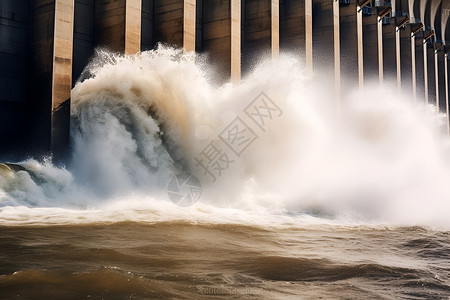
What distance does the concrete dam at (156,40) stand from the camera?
14234mm

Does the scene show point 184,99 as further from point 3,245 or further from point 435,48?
point 435,48

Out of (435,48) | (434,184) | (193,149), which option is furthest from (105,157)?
(435,48)

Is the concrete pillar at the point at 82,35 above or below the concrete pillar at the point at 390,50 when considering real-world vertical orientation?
below

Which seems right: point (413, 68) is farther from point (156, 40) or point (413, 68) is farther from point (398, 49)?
point (156, 40)

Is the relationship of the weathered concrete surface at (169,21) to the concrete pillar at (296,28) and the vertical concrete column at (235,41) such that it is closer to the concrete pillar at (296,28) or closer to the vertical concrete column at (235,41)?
the vertical concrete column at (235,41)

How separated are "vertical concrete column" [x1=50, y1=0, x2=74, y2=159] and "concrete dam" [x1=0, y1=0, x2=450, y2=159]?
3cm

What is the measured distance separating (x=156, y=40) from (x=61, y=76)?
4847 millimetres

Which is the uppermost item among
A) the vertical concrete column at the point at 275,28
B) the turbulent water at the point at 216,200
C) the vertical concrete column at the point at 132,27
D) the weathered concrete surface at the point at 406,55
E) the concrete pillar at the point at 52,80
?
the weathered concrete surface at the point at 406,55

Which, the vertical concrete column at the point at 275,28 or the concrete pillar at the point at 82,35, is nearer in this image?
the concrete pillar at the point at 82,35

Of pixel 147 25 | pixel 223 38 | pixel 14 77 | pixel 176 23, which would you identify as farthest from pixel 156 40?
pixel 14 77

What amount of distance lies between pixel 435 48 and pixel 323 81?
21.5 metres

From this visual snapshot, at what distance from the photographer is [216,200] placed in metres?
13.0

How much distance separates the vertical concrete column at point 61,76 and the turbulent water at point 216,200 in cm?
37

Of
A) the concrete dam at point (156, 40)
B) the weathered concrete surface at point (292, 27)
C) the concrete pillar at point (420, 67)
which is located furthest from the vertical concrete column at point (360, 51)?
the concrete pillar at point (420, 67)
